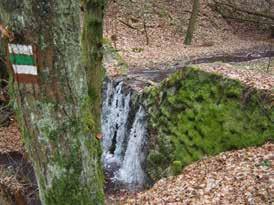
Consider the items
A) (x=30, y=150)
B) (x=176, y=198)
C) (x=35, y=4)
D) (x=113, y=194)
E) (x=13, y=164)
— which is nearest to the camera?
(x=35, y=4)

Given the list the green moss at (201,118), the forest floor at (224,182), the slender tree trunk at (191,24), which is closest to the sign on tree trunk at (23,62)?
the forest floor at (224,182)

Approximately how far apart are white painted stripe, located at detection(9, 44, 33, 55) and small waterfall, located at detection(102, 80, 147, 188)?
7.82 metres

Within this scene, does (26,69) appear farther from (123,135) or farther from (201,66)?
(123,135)

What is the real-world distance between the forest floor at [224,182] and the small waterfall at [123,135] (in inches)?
102

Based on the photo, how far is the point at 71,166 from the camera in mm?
2859

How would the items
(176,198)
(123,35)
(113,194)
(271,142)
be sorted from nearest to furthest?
(176,198), (271,142), (113,194), (123,35)

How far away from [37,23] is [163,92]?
758 cm

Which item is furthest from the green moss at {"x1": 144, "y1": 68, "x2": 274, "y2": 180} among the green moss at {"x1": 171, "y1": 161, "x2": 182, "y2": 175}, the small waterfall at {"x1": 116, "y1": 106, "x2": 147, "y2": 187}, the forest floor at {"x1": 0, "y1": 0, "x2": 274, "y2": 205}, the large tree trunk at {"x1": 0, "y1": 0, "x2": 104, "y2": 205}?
the large tree trunk at {"x1": 0, "y1": 0, "x2": 104, "y2": 205}

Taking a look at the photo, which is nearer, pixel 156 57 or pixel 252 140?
pixel 252 140

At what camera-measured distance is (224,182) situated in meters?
6.48

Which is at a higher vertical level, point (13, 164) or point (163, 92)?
point (163, 92)

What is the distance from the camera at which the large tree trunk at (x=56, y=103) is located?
245 centimetres

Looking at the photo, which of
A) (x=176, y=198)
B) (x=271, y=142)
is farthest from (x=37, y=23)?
(x=271, y=142)

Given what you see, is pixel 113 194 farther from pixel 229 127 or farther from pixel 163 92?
pixel 229 127
